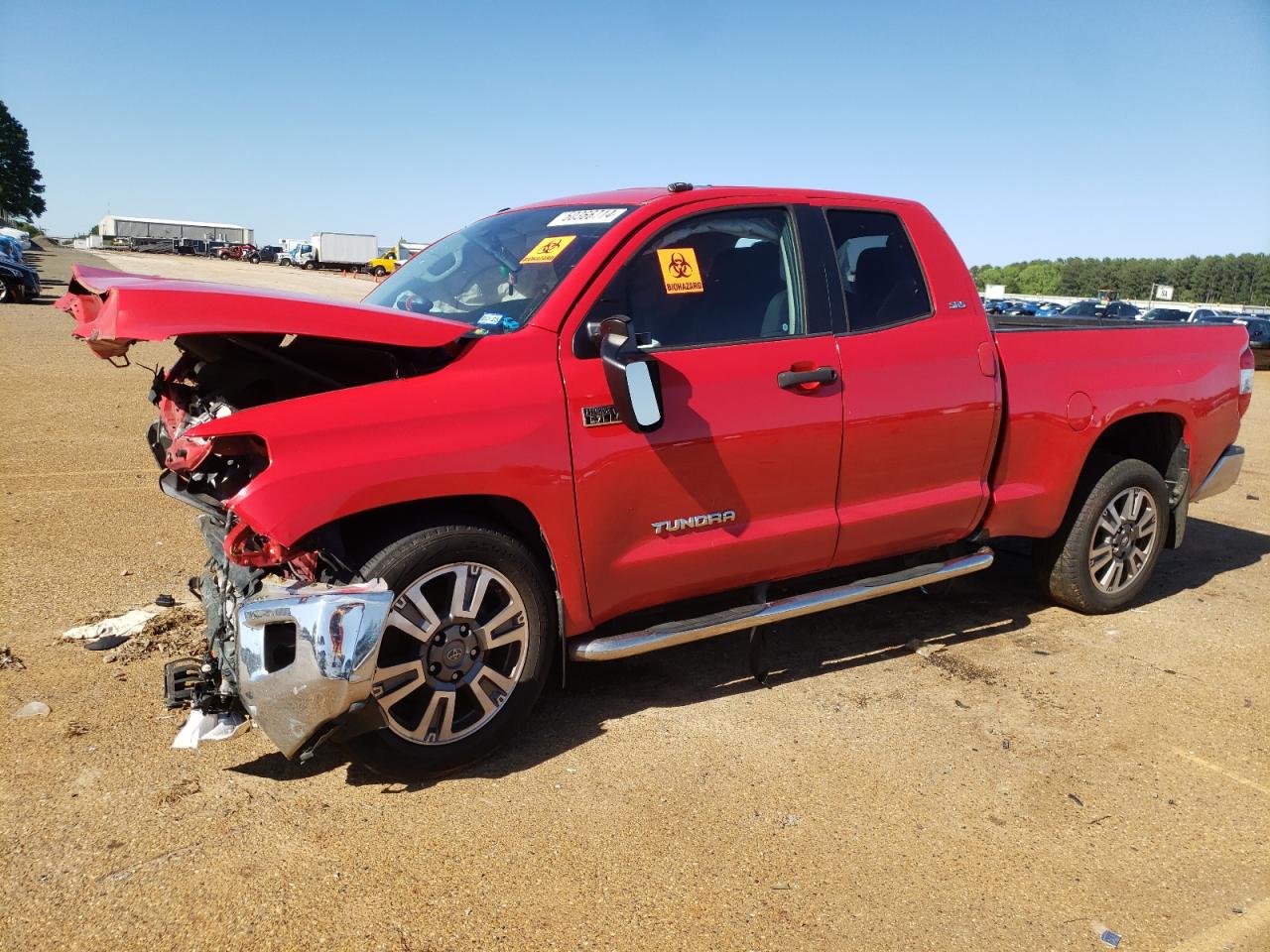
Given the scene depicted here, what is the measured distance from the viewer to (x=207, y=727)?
11.1 ft

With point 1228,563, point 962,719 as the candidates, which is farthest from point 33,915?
point 1228,563

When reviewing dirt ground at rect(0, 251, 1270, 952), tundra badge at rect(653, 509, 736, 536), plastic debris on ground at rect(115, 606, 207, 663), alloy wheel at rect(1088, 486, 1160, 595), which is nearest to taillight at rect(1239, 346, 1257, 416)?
alloy wheel at rect(1088, 486, 1160, 595)

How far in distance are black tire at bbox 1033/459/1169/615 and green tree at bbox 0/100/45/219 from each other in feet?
403

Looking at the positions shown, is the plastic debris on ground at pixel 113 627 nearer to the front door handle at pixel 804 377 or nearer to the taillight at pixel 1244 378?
the front door handle at pixel 804 377

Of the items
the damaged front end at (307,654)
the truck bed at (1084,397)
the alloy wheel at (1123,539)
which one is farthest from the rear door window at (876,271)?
the damaged front end at (307,654)

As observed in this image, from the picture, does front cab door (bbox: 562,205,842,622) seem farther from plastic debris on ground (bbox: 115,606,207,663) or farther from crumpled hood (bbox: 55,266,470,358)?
plastic debris on ground (bbox: 115,606,207,663)

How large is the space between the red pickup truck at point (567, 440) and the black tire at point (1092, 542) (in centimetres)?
31

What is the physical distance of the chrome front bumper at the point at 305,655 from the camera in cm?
292

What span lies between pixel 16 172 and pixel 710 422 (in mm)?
134803

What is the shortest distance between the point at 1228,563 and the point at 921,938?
16.5 feet

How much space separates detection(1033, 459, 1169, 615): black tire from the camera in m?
5.16

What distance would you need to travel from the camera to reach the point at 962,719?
4.05 metres

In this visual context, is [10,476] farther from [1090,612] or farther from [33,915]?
[1090,612]

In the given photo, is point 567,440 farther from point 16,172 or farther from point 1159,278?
point 1159,278
